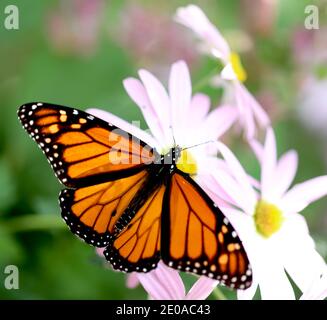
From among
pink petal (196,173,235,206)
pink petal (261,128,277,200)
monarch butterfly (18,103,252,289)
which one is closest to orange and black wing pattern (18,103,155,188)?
monarch butterfly (18,103,252,289)

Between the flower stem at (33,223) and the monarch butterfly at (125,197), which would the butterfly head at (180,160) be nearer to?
the monarch butterfly at (125,197)

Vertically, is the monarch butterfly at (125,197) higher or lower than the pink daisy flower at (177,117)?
lower

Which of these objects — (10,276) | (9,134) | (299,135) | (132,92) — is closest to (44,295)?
(10,276)

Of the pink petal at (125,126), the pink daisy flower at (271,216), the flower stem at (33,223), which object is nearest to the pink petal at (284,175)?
the pink daisy flower at (271,216)

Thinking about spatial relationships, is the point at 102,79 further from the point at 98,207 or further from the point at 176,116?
the point at 98,207

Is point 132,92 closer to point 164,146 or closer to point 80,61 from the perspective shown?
point 164,146

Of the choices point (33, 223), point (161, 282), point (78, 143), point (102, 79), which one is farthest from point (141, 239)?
point (102, 79)

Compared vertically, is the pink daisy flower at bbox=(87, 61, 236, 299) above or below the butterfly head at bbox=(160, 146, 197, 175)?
above

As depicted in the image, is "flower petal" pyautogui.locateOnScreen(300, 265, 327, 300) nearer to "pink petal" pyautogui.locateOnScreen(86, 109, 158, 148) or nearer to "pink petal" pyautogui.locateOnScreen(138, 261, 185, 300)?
"pink petal" pyautogui.locateOnScreen(138, 261, 185, 300)
